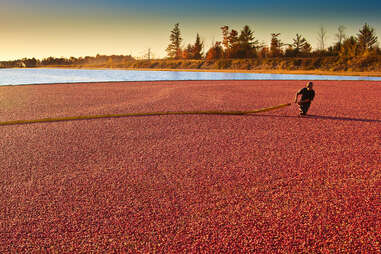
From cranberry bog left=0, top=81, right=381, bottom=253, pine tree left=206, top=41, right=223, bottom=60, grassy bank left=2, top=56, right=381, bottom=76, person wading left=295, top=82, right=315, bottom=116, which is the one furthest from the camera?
pine tree left=206, top=41, right=223, bottom=60

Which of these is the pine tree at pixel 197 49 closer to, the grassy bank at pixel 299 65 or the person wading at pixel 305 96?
the grassy bank at pixel 299 65

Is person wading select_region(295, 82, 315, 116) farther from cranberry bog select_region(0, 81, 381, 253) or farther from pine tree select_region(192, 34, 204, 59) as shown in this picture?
pine tree select_region(192, 34, 204, 59)

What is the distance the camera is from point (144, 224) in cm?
383

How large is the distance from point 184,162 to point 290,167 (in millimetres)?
2253

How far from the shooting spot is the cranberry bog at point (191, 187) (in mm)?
3518

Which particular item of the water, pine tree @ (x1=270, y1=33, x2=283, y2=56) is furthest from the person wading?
pine tree @ (x1=270, y1=33, x2=283, y2=56)

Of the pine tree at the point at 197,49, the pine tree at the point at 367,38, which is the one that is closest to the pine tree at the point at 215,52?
the pine tree at the point at 197,49

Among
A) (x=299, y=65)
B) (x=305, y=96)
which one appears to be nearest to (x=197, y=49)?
(x=299, y=65)

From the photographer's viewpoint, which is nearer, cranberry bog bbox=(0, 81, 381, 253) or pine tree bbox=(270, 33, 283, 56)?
cranberry bog bbox=(0, 81, 381, 253)

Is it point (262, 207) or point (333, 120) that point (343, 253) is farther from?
point (333, 120)

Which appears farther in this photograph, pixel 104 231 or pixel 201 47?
pixel 201 47

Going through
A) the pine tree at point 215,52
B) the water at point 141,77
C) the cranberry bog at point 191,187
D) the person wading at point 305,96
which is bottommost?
the cranberry bog at point 191,187

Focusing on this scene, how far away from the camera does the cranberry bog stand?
11.5 ft

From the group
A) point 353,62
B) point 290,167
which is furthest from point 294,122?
point 353,62
